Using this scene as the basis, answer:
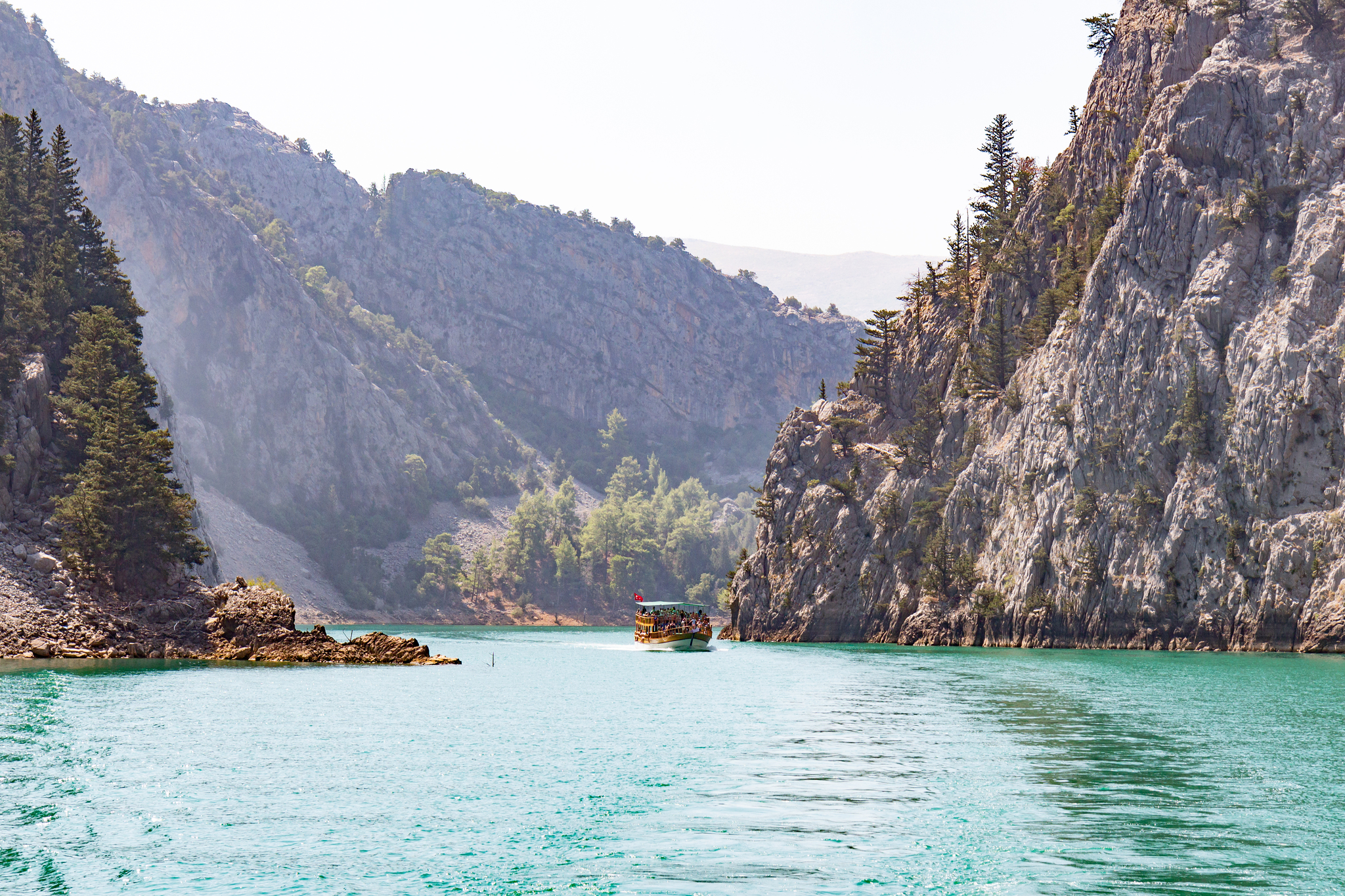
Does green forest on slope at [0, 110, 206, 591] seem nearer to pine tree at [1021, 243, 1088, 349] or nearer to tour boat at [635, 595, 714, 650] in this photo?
tour boat at [635, 595, 714, 650]

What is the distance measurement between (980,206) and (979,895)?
136351 millimetres

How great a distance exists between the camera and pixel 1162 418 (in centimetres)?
10031

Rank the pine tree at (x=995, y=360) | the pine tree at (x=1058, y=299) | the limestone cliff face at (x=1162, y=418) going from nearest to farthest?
1. the limestone cliff face at (x=1162, y=418)
2. the pine tree at (x=1058, y=299)
3. the pine tree at (x=995, y=360)

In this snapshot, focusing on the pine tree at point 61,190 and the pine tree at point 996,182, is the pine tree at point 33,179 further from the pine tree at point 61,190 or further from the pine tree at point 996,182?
the pine tree at point 996,182

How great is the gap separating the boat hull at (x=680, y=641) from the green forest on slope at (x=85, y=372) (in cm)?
4592

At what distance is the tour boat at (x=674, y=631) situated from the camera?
116 metres

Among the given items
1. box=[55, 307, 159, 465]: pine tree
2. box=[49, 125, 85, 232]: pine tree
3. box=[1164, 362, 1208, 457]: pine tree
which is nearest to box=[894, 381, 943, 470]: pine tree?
box=[1164, 362, 1208, 457]: pine tree

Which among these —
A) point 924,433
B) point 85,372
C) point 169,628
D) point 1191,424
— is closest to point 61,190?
point 85,372

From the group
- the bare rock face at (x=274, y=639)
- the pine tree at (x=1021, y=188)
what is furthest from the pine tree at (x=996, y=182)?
the bare rock face at (x=274, y=639)

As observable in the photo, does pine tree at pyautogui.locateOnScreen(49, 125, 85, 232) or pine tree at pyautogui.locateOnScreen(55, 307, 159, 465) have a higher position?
pine tree at pyautogui.locateOnScreen(49, 125, 85, 232)

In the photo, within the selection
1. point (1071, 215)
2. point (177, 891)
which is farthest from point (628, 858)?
point (1071, 215)

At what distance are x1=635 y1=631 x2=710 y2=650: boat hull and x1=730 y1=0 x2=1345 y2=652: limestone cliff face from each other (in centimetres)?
2011

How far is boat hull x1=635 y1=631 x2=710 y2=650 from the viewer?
4567 inches

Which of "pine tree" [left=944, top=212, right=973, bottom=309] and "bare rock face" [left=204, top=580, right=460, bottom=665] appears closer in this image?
"bare rock face" [left=204, top=580, right=460, bottom=665]
